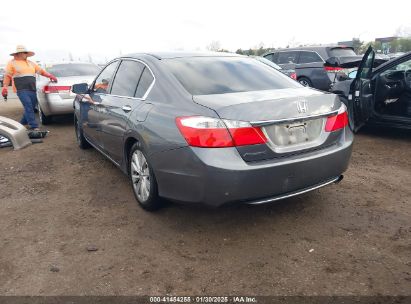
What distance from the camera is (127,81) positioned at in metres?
4.02

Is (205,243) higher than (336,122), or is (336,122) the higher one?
(336,122)

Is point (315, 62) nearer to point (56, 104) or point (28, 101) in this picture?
point (56, 104)

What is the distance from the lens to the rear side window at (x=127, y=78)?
12.5ft

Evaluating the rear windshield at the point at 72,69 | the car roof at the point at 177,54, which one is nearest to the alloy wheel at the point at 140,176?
the car roof at the point at 177,54

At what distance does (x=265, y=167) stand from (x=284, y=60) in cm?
1032

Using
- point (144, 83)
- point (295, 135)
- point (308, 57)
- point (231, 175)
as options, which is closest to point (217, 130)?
point (231, 175)

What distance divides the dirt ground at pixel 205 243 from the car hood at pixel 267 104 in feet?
2.78

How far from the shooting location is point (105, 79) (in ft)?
15.4

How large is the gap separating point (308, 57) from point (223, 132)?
9.77m

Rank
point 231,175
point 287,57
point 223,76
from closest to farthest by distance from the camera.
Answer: point 231,175 → point 223,76 → point 287,57

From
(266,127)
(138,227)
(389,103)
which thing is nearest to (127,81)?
(138,227)

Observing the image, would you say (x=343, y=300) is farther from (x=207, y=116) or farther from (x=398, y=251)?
(x=207, y=116)

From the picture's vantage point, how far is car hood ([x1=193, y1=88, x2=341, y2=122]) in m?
2.70

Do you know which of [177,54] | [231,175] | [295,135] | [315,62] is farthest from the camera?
[315,62]
